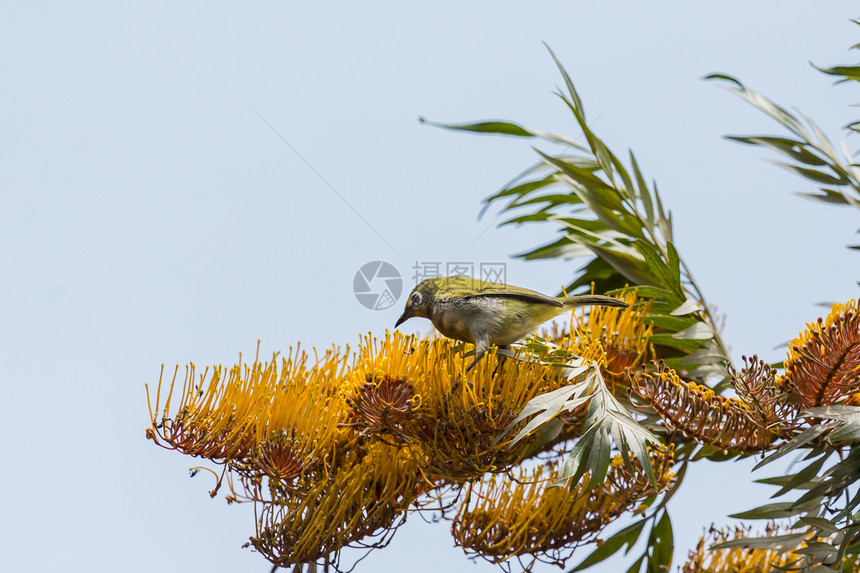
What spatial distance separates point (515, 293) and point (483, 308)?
49 mm

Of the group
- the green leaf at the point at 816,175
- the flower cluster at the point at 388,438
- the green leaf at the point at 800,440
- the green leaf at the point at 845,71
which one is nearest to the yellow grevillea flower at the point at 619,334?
the flower cluster at the point at 388,438

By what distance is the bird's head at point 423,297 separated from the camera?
1.09m

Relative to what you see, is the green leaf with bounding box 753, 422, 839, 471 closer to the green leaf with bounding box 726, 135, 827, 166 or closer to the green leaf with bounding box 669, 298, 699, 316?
the green leaf with bounding box 669, 298, 699, 316

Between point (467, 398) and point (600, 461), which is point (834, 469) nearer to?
point (600, 461)

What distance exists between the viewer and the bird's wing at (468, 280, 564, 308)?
3.49 feet

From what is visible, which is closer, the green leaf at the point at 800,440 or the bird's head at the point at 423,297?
the green leaf at the point at 800,440

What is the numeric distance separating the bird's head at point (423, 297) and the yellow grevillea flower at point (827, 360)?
18.5 inches

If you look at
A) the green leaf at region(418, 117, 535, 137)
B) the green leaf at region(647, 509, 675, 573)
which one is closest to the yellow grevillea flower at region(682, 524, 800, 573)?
the green leaf at region(647, 509, 675, 573)

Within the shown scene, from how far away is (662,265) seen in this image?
1.23 meters

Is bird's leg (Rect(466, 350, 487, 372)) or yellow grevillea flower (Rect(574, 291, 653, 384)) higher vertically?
yellow grevillea flower (Rect(574, 291, 653, 384))

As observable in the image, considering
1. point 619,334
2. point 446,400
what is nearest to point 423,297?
point 446,400

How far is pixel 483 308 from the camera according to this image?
3.46 ft

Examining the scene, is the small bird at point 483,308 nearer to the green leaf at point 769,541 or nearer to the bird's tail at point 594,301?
the bird's tail at point 594,301

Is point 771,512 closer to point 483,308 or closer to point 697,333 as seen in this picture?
point 697,333
